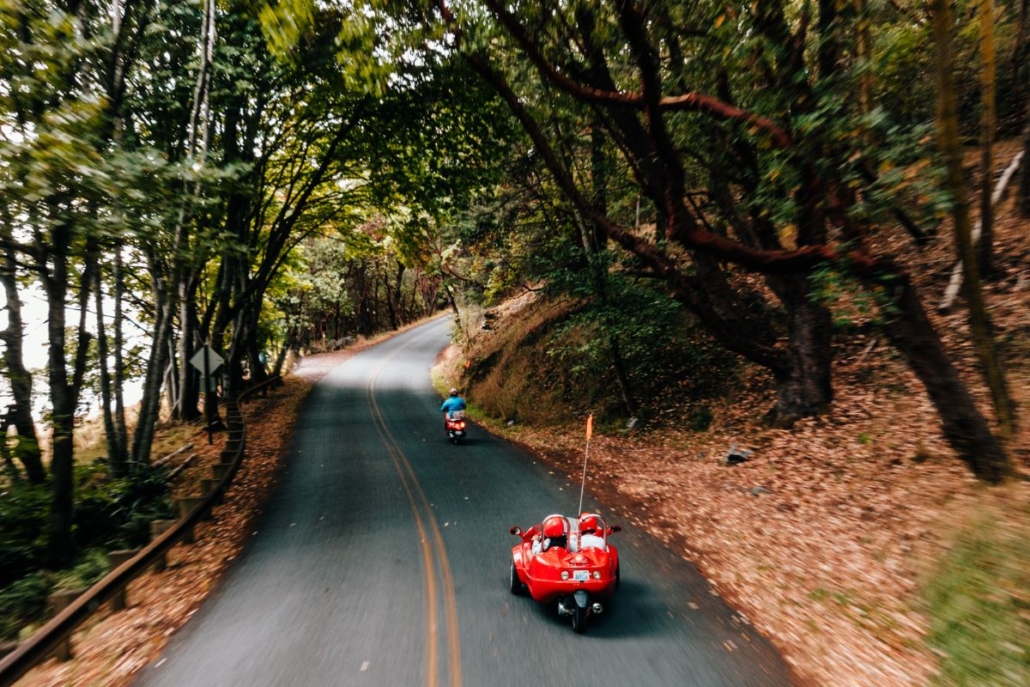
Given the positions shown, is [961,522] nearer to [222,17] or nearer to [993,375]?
[993,375]

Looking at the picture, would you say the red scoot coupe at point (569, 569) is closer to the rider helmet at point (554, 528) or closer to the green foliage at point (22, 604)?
the rider helmet at point (554, 528)

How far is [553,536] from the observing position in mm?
6672

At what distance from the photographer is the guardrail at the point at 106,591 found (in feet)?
16.8

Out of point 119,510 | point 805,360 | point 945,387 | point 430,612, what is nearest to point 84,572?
point 119,510

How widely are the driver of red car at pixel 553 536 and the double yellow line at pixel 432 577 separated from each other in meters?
1.28

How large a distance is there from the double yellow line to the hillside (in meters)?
3.16

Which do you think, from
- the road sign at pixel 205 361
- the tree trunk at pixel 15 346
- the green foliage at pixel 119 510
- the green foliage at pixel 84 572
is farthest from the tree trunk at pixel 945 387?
the road sign at pixel 205 361

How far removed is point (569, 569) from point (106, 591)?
19.2 ft

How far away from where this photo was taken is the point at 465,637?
583 cm

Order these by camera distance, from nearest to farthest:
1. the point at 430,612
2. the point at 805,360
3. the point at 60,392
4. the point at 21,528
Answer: the point at 430,612 → the point at 60,392 → the point at 21,528 → the point at 805,360

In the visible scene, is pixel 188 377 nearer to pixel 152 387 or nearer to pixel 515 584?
pixel 152 387

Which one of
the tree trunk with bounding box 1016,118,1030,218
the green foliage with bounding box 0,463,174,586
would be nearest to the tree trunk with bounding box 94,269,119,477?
the green foliage with bounding box 0,463,174,586

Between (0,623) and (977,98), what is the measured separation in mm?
25135

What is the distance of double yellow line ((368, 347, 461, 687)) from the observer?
17.6 ft
